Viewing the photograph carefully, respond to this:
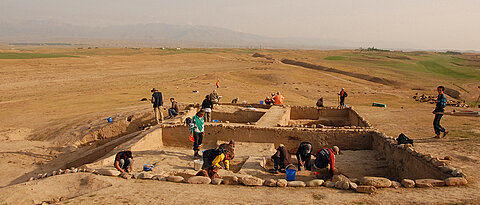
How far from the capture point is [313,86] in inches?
1422

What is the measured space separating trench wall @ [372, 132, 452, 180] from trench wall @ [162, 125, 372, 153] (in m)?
1.00

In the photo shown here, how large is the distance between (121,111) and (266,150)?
10455mm

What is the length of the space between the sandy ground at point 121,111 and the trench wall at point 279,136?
2042mm

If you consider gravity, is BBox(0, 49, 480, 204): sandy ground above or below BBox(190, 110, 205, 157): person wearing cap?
below

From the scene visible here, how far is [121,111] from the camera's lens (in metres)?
18.0

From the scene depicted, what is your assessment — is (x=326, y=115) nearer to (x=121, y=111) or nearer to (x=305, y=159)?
(x=305, y=159)

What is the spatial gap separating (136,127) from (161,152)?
5.76 m

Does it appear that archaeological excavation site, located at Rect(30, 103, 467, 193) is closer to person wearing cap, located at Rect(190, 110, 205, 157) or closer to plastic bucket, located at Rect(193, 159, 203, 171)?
plastic bucket, located at Rect(193, 159, 203, 171)

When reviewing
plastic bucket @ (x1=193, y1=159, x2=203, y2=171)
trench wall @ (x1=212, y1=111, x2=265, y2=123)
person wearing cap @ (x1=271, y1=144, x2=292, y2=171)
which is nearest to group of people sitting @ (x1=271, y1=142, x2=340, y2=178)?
person wearing cap @ (x1=271, y1=144, x2=292, y2=171)

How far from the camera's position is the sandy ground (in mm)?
6301

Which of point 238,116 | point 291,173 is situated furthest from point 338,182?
point 238,116

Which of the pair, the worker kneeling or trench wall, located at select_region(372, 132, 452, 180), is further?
the worker kneeling

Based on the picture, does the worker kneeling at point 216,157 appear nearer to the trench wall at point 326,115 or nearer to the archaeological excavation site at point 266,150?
the archaeological excavation site at point 266,150

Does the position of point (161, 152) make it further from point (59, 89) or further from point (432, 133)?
point (59, 89)
